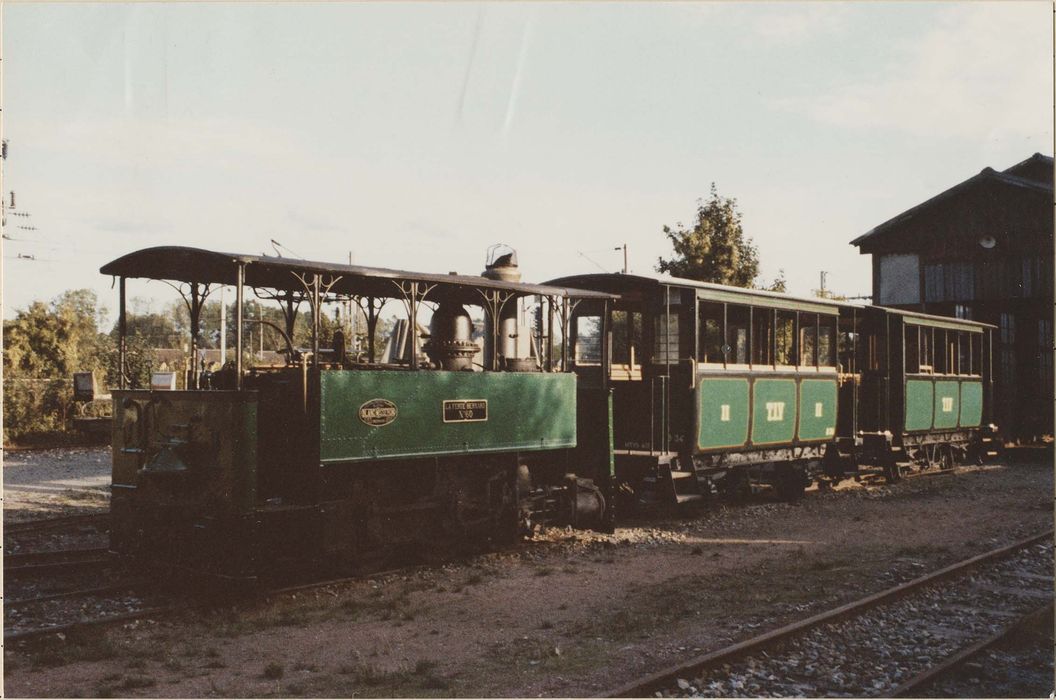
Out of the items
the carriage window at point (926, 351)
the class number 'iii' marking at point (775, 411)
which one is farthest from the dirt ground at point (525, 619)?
the carriage window at point (926, 351)

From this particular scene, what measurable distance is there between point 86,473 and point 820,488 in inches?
543

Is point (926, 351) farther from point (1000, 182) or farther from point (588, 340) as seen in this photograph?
point (588, 340)

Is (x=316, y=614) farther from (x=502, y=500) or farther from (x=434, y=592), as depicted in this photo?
(x=502, y=500)

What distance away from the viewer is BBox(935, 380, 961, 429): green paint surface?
19.3m

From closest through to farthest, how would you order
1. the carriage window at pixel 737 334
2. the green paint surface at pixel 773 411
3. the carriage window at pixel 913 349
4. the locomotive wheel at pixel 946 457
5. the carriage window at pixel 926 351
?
the carriage window at pixel 737 334 < the green paint surface at pixel 773 411 < the carriage window at pixel 913 349 < the carriage window at pixel 926 351 < the locomotive wheel at pixel 946 457

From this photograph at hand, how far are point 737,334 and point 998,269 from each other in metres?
14.1

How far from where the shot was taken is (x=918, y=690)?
5.65 meters

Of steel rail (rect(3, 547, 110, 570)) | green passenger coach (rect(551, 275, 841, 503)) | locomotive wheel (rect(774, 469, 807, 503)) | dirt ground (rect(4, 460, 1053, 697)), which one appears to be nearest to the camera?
dirt ground (rect(4, 460, 1053, 697))

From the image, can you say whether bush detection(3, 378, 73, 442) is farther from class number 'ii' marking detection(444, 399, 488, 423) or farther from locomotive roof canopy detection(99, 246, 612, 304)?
class number 'ii' marking detection(444, 399, 488, 423)

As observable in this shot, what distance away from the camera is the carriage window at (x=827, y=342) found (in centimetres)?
1520

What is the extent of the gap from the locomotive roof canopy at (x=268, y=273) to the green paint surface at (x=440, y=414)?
3.01ft

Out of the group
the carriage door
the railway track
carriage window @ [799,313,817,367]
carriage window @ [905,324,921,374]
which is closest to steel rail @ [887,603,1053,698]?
the railway track

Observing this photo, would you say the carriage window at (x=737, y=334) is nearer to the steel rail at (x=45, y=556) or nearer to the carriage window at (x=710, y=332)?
the carriage window at (x=710, y=332)

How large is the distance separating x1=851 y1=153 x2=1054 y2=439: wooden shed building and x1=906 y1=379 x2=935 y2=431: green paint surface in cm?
592
